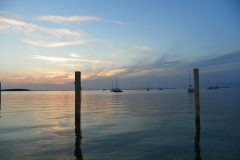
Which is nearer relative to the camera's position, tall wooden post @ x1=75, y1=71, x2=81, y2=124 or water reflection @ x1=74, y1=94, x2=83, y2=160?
water reflection @ x1=74, y1=94, x2=83, y2=160

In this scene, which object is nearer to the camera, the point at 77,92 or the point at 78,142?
the point at 78,142

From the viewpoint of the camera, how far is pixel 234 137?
13078 millimetres

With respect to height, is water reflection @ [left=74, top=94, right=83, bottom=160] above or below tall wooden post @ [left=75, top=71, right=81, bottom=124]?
below

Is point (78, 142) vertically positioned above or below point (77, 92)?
below

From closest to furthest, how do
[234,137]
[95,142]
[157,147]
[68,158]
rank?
[68,158]
[157,147]
[95,142]
[234,137]

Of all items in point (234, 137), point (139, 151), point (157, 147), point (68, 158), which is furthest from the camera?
point (234, 137)

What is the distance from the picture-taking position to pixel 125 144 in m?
11.4

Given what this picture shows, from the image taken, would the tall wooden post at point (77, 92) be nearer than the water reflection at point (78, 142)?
No

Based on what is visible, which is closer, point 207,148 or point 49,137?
point 207,148

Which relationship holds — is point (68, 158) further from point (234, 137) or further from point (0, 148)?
point (234, 137)

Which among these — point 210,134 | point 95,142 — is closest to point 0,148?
point 95,142

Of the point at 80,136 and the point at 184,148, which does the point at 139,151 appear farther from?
the point at 80,136

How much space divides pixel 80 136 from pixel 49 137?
6.66 feet

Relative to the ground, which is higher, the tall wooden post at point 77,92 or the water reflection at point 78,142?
the tall wooden post at point 77,92
